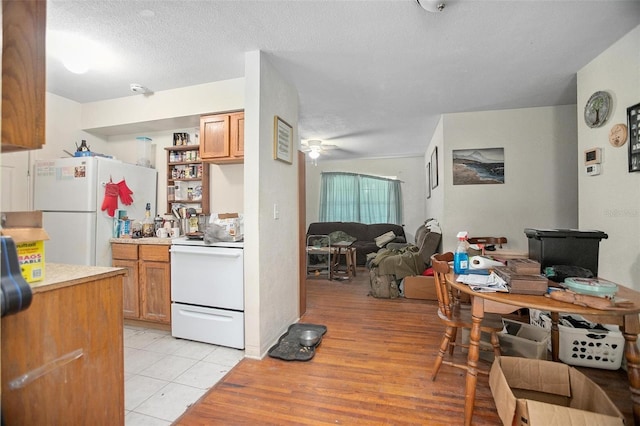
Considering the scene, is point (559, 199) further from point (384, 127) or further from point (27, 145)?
point (27, 145)

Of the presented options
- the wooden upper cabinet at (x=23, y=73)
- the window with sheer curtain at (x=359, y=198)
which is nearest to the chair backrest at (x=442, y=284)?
the wooden upper cabinet at (x=23, y=73)

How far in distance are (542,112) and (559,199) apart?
3.51ft

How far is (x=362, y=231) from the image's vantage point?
242 inches

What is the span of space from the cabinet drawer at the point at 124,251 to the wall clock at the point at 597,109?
4.25 meters

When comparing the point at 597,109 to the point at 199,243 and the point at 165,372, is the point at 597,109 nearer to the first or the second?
the point at 199,243

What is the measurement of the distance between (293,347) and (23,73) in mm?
2218

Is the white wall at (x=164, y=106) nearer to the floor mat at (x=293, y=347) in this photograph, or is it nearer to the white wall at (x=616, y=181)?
the floor mat at (x=293, y=347)

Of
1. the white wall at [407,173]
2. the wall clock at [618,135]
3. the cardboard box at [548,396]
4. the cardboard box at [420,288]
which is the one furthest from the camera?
the white wall at [407,173]

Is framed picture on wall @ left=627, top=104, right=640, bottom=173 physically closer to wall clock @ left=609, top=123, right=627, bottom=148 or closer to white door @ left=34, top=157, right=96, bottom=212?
wall clock @ left=609, top=123, right=627, bottom=148

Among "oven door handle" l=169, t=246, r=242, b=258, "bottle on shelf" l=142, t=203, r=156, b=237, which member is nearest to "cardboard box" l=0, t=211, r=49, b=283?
"oven door handle" l=169, t=246, r=242, b=258

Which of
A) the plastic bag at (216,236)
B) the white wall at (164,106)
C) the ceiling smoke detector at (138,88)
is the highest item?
the ceiling smoke detector at (138,88)

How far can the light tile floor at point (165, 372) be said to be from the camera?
1587mm

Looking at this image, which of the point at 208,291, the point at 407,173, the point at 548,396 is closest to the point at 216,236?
the point at 208,291

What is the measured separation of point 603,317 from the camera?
4.00 ft
